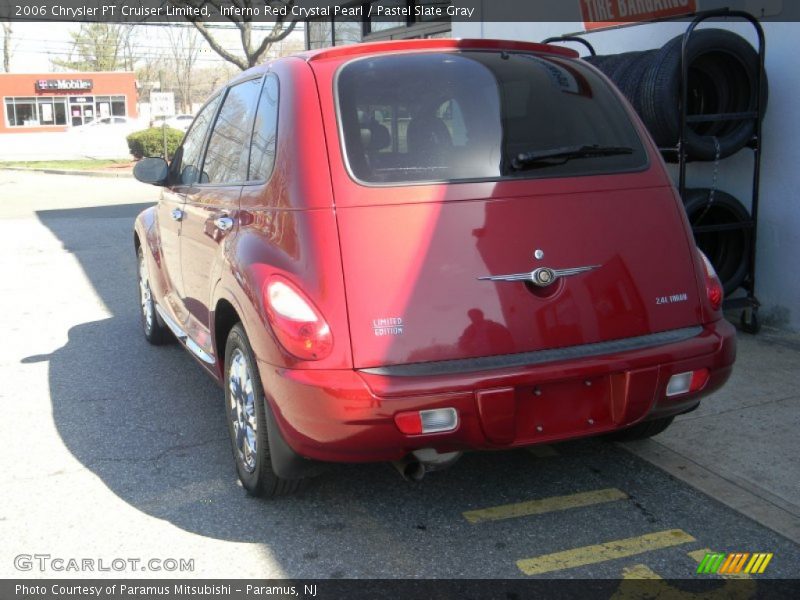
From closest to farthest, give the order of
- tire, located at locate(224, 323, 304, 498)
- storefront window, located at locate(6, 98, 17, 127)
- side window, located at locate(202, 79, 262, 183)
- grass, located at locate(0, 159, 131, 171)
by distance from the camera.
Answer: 1. tire, located at locate(224, 323, 304, 498)
2. side window, located at locate(202, 79, 262, 183)
3. grass, located at locate(0, 159, 131, 171)
4. storefront window, located at locate(6, 98, 17, 127)

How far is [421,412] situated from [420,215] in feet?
2.38

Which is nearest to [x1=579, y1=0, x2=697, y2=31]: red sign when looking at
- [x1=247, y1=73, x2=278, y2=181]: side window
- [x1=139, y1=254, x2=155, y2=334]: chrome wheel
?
[x1=247, y1=73, x2=278, y2=181]: side window

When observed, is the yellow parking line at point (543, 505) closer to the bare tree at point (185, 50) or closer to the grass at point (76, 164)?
the grass at point (76, 164)

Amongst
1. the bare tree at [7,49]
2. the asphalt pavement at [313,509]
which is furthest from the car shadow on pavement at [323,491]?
the bare tree at [7,49]

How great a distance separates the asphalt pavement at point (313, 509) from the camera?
3.34 m

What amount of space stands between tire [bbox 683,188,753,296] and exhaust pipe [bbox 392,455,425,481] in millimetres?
3441

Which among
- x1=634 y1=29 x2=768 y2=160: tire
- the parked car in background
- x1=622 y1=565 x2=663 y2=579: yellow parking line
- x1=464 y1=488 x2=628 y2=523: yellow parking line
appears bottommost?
x1=622 y1=565 x2=663 y2=579: yellow parking line

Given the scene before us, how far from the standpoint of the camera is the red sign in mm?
6953

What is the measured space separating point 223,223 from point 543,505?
1856 mm

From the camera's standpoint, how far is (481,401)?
3135mm

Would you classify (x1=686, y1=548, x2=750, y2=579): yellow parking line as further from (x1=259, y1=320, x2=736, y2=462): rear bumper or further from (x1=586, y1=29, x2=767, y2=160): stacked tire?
(x1=586, y1=29, x2=767, y2=160): stacked tire

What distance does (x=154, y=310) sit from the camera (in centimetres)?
632

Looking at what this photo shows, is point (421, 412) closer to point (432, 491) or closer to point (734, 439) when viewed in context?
point (432, 491)

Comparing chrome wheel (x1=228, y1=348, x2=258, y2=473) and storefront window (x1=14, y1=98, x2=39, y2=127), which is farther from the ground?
storefront window (x1=14, y1=98, x2=39, y2=127)
